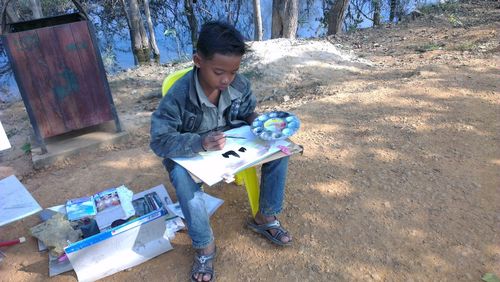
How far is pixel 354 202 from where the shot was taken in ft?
8.46

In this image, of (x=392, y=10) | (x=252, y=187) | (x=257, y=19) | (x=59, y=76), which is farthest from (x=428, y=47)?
(x=392, y=10)

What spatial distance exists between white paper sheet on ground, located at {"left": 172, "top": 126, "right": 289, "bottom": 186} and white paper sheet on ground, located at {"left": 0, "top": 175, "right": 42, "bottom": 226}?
2.53ft

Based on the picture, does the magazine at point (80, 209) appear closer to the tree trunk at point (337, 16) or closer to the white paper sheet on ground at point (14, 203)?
the white paper sheet on ground at point (14, 203)

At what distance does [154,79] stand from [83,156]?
119 inches

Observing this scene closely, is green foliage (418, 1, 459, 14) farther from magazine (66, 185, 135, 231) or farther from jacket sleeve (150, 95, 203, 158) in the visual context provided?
magazine (66, 185, 135, 231)

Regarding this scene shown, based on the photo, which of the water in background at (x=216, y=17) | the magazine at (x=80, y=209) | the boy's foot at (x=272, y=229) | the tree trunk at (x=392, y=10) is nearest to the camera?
the boy's foot at (x=272, y=229)

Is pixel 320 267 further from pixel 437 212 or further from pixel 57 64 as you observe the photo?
pixel 57 64

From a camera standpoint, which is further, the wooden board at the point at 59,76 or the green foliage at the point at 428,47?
the green foliage at the point at 428,47

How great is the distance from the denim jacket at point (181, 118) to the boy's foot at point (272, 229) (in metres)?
0.64

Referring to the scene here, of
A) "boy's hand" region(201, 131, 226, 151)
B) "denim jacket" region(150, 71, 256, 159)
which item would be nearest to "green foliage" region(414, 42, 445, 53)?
"denim jacket" region(150, 71, 256, 159)

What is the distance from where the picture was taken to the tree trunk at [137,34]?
848cm

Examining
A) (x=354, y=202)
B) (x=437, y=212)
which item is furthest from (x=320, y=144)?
(x=437, y=212)

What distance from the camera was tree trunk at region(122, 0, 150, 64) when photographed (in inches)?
334

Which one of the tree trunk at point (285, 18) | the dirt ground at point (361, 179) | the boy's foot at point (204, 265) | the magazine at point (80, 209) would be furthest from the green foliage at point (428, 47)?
the magazine at point (80, 209)
